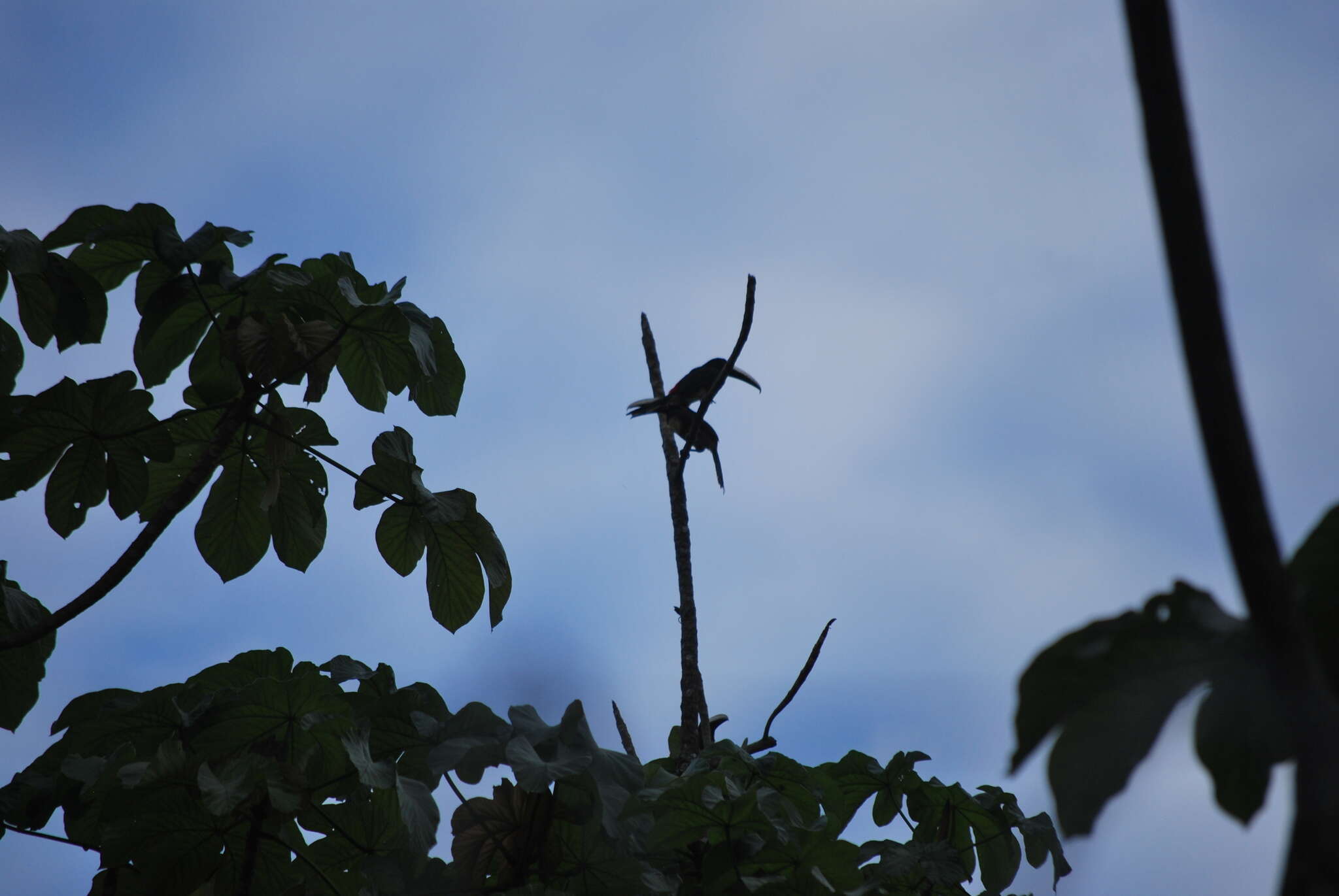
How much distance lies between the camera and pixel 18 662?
244 cm

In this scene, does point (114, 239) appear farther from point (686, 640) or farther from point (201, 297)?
point (686, 640)

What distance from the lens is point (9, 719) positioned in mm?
2465

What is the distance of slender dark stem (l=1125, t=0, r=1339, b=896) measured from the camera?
1.78 ft

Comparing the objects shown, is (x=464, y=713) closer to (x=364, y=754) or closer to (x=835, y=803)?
(x=364, y=754)

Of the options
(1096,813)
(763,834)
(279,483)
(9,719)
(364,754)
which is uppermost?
(279,483)

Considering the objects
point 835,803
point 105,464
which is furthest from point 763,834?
point 105,464

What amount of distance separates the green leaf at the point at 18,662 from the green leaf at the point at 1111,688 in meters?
2.36

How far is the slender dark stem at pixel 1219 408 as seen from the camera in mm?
544

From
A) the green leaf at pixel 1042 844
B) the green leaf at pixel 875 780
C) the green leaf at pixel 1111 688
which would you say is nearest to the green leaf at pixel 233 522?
the green leaf at pixel 875 780

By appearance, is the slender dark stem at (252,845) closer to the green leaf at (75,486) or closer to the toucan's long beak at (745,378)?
the green leaf at (75,486)

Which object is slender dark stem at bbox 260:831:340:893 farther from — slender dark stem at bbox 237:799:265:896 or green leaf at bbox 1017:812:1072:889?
green leaf at bbox 1017:812:1072:889

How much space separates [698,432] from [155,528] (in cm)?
170

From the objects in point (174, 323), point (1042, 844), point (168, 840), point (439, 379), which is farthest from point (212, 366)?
point (1042, 844)

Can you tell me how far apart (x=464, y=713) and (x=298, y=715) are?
1.07 ft
